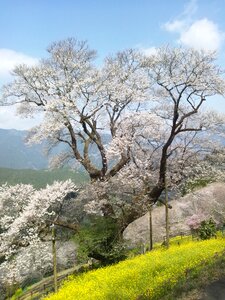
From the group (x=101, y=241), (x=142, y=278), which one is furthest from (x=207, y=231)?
(x=142, y=278)

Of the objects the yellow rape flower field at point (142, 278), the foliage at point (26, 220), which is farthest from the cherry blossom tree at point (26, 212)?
the yellow rape flower field at point (142, 278)

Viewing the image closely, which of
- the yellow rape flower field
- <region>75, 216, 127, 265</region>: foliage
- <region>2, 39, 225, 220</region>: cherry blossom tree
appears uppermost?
<region>2, 39, 225, 220</region>: cherry blossom tree

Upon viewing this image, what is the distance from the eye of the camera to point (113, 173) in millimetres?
39500

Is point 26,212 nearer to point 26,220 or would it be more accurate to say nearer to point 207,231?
point 26,220

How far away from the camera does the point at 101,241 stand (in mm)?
36844

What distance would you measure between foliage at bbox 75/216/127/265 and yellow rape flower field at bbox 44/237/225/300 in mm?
2854

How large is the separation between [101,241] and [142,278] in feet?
31.8

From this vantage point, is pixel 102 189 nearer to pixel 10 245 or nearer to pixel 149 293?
pixel 10 245

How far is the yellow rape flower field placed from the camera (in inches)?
973

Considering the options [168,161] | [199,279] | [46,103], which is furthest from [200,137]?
[199,279]

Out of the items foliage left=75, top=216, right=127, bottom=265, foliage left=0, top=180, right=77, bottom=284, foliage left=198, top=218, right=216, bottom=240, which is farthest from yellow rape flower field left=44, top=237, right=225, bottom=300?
foliage left=198, top=218, right=216, bottom=240

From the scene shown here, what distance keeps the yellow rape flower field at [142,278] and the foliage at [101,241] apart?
285 cm

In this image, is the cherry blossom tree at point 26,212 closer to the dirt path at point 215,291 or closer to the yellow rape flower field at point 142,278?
the yellow rape flower field at point 142,278

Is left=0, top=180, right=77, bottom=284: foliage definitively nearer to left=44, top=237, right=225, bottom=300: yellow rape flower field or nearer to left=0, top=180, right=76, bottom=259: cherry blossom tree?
left=0, top=180, right=76, bottom=259: cherry blossom tree
